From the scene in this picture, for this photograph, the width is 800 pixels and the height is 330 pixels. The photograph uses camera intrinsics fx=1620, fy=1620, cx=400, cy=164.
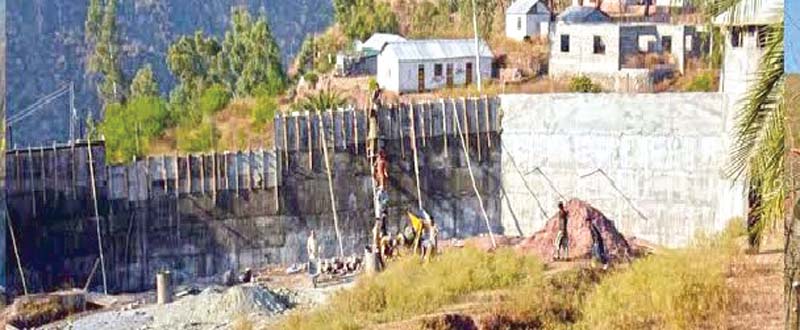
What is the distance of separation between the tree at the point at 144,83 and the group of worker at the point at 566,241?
6.21ft

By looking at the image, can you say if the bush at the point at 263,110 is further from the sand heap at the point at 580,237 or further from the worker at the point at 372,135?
the sand heap at the point at 580,237

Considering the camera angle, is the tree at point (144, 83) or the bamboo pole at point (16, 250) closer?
the bamboo pole at point (16, 250)

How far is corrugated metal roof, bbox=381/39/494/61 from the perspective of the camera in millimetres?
6750

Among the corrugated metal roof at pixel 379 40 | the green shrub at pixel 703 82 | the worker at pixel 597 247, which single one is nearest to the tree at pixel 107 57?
the corrugated metal roof at pixel 379 40

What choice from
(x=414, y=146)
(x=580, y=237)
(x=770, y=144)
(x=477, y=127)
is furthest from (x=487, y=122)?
(x=770, y=144)

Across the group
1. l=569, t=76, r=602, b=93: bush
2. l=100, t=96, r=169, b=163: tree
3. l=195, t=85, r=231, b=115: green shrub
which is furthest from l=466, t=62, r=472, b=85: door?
l=100, t=96, r=169, b=163: tree

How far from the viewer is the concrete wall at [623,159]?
21.4ft

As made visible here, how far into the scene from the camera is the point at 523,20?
6.84 meters

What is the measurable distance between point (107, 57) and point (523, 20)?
192 centimetres

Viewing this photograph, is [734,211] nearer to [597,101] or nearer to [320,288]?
[597,101]

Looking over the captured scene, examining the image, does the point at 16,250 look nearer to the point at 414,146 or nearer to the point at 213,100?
the point at 213,100

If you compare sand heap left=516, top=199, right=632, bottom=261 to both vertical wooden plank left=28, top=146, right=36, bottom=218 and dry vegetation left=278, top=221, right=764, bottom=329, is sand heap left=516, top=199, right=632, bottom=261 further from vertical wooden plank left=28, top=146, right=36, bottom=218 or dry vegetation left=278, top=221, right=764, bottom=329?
vertical wooden plank left=28, top=146, right=36, bottom=218

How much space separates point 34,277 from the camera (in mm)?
6738

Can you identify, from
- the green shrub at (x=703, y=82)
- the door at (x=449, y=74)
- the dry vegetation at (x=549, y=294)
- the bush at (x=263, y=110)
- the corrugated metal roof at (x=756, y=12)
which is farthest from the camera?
the bush at (x=263, y=110)
